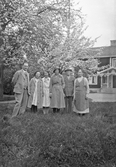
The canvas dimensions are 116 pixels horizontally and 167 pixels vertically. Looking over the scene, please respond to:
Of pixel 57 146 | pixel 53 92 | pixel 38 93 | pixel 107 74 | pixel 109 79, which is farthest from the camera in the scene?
pixel 109 79

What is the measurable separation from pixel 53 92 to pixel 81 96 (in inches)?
42.2

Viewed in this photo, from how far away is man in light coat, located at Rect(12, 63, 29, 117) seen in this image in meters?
7.92

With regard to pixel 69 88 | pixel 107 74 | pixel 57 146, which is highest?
pixel 107 74

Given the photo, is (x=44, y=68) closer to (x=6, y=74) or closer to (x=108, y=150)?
(x=6, y=74)

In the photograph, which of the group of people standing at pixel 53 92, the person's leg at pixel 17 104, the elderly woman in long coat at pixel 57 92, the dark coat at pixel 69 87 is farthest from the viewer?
the dark coat at pixel 69 87

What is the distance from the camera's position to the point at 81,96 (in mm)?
8008

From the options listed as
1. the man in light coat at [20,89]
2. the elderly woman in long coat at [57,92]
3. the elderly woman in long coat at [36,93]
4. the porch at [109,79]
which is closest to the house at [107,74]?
the porch at [109,79]

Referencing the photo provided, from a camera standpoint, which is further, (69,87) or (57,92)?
(69,87)

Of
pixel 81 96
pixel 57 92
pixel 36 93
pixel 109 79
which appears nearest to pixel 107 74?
pixel 109 79

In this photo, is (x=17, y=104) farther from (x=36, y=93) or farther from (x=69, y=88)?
(x=69, y=88)

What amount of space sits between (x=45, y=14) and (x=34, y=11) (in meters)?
1.12

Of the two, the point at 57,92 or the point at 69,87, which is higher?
the point at 69,87

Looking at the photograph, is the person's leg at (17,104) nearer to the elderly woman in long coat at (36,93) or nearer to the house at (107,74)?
the elderly woman in long coat at (36,93)

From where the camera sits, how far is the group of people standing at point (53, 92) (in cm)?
800
